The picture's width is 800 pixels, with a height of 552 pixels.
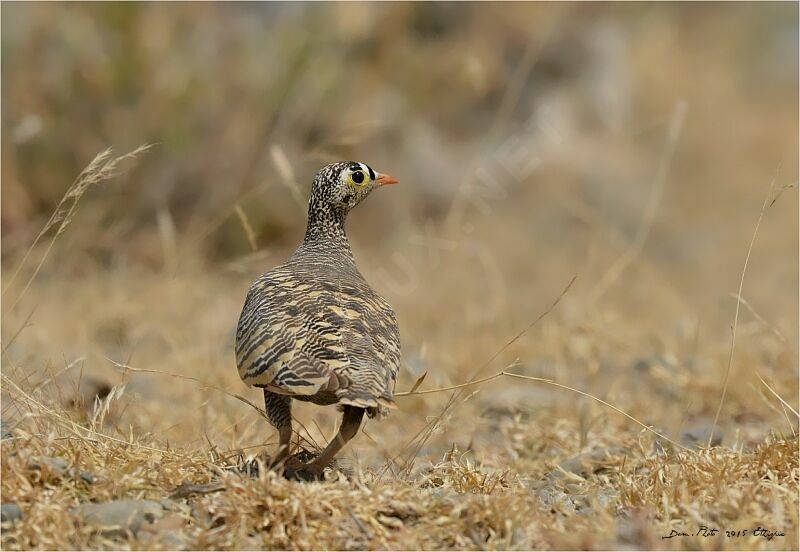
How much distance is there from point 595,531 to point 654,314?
5.77 meters

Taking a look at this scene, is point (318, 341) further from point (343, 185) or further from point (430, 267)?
point (430, 267)

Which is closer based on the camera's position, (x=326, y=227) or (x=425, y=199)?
(x=326, y=227)

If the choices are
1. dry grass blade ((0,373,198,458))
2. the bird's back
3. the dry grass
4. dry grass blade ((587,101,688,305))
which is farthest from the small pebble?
dry grass blade ((587,101,688,305))

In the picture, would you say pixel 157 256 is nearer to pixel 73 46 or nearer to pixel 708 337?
pixel 73 46

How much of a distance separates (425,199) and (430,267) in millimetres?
2844

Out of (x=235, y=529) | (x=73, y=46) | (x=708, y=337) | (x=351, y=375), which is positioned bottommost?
(x=708, y=337)

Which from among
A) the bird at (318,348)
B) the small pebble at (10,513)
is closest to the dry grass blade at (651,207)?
the bird at (318,348)

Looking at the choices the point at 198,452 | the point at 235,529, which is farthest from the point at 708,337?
the point at 235,529

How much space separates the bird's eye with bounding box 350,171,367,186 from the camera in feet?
15.9

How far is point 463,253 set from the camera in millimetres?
10297

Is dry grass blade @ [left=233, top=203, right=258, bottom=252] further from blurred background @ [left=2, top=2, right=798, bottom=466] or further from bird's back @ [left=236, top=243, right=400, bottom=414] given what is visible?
bird's back @ [left=236, top=243, right=400, bottom=414]

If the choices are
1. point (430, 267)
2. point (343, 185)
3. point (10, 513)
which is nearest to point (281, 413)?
point (10, 513)

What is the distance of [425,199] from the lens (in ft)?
40.8

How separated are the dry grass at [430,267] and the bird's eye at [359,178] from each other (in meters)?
0.32
